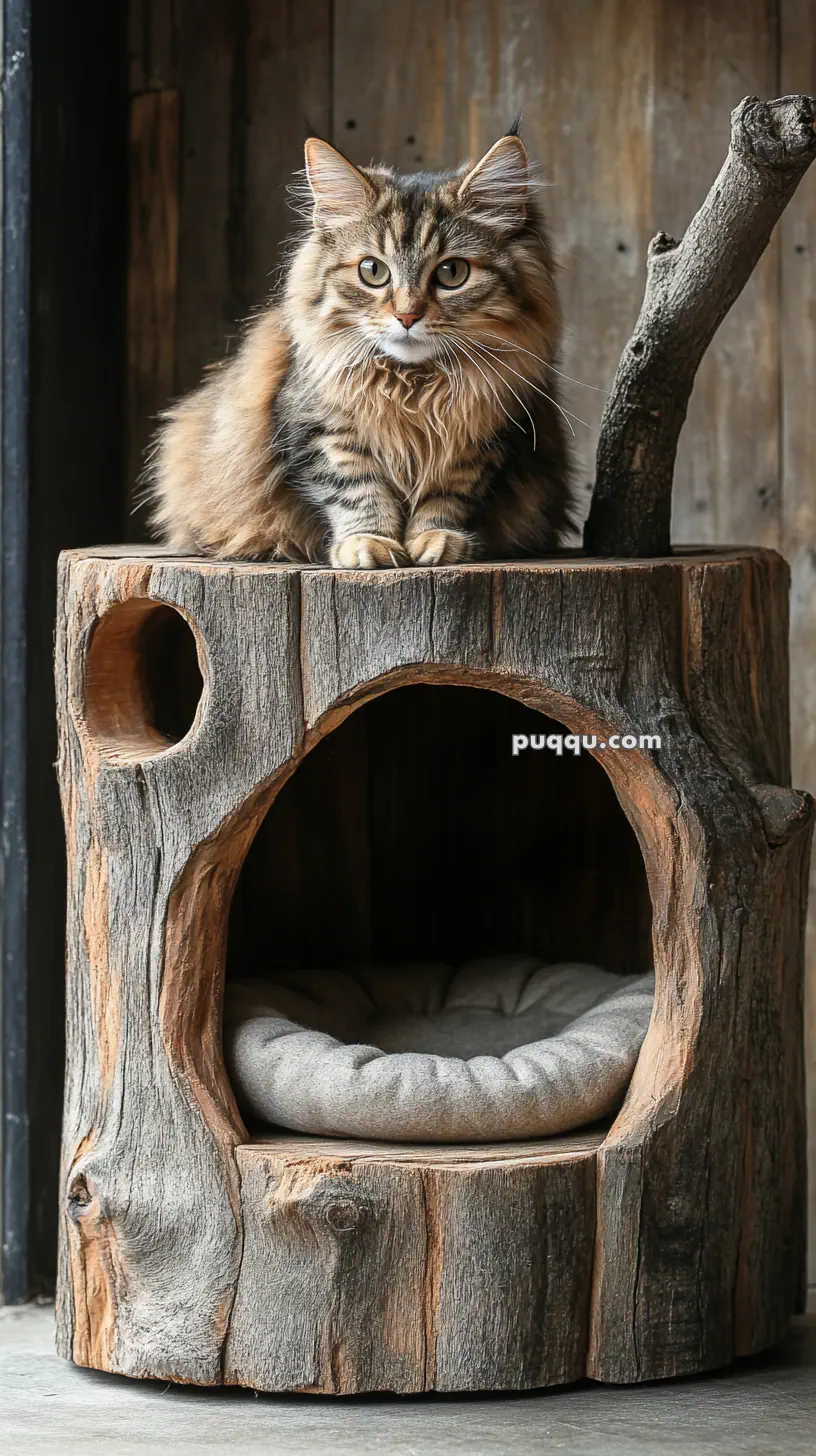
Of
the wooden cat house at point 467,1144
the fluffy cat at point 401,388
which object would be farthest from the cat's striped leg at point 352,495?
the wooden cat house at point 467,1144

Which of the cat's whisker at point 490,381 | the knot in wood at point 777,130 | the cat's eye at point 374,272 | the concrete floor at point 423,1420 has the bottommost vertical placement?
the concrete floor at point 423,1420

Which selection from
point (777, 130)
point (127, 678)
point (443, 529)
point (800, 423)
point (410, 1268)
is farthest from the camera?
point (800, 423)

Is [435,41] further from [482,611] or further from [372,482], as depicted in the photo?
[482,611]

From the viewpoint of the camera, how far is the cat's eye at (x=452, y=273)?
1711 mm

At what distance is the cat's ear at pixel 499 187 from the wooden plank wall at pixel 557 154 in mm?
591

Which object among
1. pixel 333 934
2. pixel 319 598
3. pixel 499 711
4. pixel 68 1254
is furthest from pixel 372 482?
pixel 68 1254

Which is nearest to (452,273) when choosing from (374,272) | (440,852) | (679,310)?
(374,272)

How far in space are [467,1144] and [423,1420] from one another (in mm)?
278

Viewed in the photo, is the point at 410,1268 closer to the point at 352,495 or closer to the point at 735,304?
the point at 352,495

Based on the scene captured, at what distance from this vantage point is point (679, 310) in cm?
173

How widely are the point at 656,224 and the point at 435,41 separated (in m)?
0.42

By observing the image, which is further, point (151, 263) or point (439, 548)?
point (151, 263)

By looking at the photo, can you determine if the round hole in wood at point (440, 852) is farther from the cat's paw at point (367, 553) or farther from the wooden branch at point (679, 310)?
the cat's paw at point (367, 553)

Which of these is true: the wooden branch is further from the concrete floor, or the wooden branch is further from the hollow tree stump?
the concrete floor
